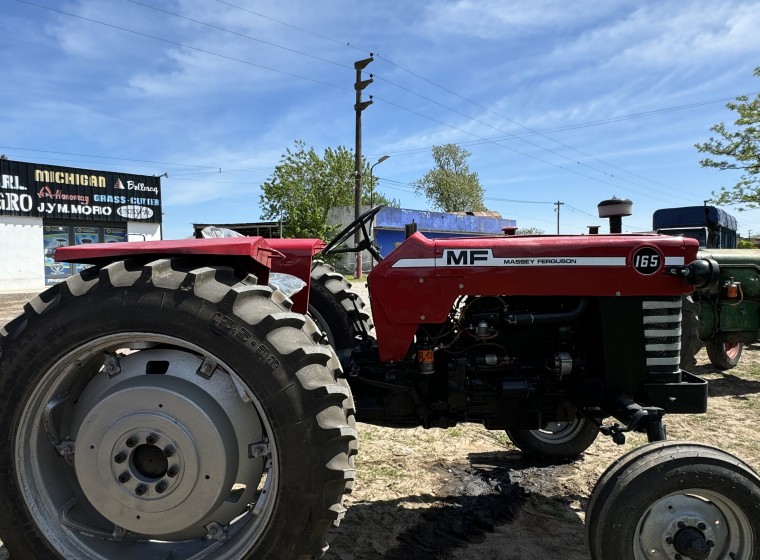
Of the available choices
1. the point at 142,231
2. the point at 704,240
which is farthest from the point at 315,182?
the point at 704,240

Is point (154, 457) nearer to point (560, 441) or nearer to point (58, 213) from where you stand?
point (560, 441)

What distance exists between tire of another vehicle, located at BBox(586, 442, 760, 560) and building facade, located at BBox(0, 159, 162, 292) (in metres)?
19.6

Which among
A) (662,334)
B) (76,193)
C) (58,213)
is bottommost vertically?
(662,334)

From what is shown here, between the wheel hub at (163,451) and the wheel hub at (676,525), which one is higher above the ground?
the wheel hub at (163,451)

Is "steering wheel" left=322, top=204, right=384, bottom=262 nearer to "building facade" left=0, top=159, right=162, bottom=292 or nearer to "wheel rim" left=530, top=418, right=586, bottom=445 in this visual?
"wheel rim" left=530, top=418, right=586, bottom=445

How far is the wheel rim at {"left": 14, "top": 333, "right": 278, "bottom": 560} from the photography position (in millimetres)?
1899

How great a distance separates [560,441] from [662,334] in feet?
4.03

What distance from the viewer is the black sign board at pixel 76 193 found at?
19.8 metres

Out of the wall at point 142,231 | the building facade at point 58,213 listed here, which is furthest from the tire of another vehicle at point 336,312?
the wall at point 142,231

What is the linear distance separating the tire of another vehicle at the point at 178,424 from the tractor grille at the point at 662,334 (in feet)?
4.88

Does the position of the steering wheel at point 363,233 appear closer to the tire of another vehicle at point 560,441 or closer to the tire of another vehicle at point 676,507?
the tire of another vehicle at point 560,441

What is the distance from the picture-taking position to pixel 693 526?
1958 millimetres

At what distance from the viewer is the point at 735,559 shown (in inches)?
77.1

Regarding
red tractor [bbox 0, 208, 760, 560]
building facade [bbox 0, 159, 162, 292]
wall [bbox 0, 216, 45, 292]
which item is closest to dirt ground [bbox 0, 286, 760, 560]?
red tractor [bbox 0, 208, 760, 560]
